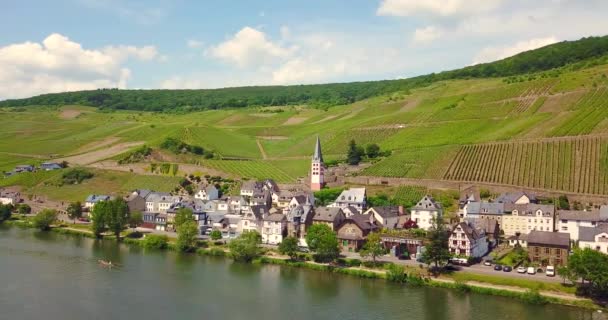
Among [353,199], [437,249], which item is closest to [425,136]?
[353,199]

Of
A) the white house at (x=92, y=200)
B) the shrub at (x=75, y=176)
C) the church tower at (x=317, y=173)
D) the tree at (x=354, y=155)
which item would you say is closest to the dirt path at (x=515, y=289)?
the church tower at (x=317, y=173)

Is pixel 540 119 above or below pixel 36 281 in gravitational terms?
above

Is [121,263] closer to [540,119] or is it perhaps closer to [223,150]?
[223,150]

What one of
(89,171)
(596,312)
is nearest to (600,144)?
(596,312)

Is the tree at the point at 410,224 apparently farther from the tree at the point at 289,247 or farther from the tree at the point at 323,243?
the tree at the point at 289,247

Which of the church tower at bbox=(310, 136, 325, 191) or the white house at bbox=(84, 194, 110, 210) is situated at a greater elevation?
the church tower at bbox=(310, 136, 325, 191)

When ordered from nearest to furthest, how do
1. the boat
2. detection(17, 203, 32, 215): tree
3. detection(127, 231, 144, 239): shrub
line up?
the boat
detection(127, 231, 144, 239): shrub
detection(17, 203, 32, 215): tree

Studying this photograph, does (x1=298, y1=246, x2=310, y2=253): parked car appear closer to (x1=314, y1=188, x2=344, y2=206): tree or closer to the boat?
(x1=314, y1=188, x2=344, y2=206): tree

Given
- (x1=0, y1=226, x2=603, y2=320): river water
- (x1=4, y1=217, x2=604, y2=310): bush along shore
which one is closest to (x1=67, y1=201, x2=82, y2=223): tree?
(x1=4, y1=217, x2=604, y2=310): bush along shore
